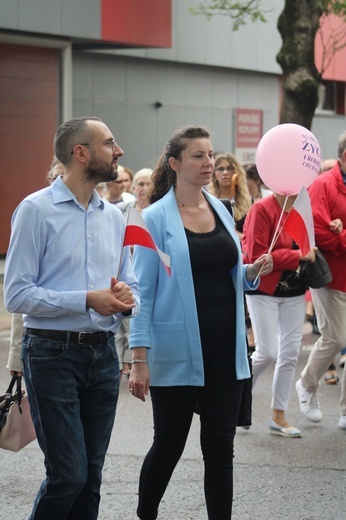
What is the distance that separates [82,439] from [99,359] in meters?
0.33

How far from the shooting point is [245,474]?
6172mm

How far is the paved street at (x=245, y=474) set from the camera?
550cm

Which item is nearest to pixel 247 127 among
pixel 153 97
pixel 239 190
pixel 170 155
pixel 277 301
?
pixel 153 97

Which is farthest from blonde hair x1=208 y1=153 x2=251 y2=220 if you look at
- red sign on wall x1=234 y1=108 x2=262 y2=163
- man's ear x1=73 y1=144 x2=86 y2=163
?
red sign on wall x1=234 y1=108 x2=262 y2=163

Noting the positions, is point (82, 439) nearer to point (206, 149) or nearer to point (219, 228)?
point (219, 228)

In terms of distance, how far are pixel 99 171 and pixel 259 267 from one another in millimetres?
1147

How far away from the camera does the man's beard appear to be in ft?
13.7

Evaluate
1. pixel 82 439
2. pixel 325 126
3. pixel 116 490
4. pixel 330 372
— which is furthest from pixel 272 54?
pixel 82 439

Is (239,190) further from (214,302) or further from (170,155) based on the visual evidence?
(214,302)

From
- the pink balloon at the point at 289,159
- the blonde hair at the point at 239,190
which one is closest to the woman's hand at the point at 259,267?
the pink balloon at the point at 289,159

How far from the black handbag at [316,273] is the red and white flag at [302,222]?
62.3 inches

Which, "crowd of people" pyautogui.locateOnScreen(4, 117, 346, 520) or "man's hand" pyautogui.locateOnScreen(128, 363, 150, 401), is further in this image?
"man's hand" pyautogui.locateOnScreen(128, 363, 150, 401)

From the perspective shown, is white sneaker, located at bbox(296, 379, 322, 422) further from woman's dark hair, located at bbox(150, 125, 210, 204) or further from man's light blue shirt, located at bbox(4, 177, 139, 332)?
man's light blue shirt, located at bbox(4, 177, 139, 332)

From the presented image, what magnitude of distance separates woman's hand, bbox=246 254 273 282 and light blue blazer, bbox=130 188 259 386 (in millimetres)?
178
